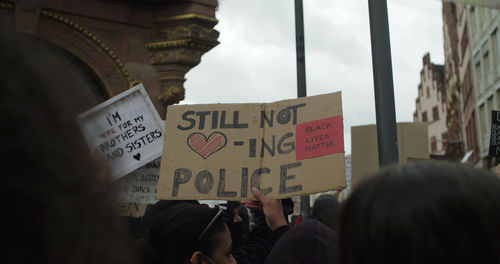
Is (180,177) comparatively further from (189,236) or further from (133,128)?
(133,128)

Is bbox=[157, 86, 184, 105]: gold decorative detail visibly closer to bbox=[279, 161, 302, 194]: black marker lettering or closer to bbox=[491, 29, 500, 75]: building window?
bbox=[279, 161, 302, 194]: black marker lettering

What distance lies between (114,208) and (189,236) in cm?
172

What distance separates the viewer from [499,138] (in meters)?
3.99

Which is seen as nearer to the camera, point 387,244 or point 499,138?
point 387,244

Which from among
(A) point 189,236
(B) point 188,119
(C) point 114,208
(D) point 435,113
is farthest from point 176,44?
(D) point 435,113

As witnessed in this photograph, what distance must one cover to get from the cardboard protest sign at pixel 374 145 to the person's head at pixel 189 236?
2.69m

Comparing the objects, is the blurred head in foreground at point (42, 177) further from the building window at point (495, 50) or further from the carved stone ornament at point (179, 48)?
the building window at point (495, 50)

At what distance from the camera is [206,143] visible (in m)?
2.94

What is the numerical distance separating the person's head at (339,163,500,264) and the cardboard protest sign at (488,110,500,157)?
3.21 metres

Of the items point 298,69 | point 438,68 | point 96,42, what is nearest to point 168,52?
point 96,42

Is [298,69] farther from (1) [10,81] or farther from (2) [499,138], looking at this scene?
(1) [10,81]

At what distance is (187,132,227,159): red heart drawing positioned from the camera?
2908mm

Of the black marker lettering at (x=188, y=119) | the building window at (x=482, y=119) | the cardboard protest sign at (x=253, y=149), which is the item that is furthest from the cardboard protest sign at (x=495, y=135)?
the building window at (x=482, y=119)

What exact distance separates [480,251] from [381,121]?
2.05 metres
